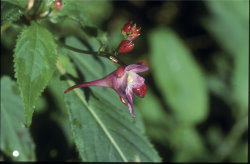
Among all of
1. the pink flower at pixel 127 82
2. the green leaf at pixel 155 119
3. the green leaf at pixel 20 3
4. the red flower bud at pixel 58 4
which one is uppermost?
the green leaf at pixel 20 3

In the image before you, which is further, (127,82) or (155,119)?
(155,119)

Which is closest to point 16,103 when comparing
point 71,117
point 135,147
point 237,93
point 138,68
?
point 71,117

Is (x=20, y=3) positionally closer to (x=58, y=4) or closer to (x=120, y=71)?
(x=58, y=4)

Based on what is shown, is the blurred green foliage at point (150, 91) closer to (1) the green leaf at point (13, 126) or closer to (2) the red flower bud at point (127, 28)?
(1) the green leaf at point (13, 126)

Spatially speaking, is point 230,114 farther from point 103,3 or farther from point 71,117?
point 71,117

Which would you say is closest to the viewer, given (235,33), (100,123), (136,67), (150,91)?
(136,67)

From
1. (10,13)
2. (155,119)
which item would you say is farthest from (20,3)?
(155,119)

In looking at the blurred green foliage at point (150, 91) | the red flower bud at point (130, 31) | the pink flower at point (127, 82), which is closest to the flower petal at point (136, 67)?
the pink flower at point (127, 82)
